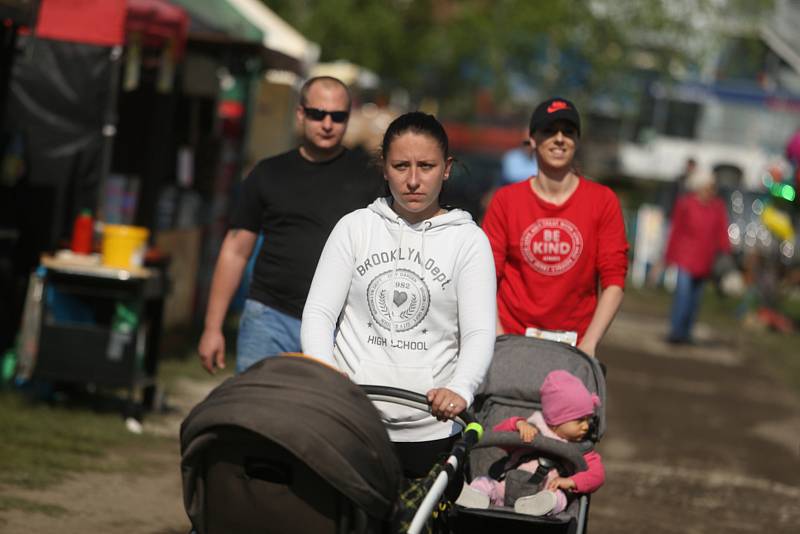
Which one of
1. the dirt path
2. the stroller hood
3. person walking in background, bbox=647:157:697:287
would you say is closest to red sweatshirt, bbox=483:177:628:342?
the stroller hood

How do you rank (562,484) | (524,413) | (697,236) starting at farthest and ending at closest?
(697,236)
(524,413)
(562,484)

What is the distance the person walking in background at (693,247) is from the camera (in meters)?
18.4

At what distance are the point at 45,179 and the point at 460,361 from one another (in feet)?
23.3

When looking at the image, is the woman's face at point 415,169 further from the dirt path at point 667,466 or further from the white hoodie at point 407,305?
the dirt path at point 667,466

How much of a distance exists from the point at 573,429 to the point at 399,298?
1.13 metres

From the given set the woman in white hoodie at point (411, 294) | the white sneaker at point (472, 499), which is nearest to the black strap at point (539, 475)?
the white sneaker at point (472, 499)

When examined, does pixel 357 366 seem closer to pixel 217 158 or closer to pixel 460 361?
pixel 460 361

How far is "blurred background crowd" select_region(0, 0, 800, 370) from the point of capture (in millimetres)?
11047

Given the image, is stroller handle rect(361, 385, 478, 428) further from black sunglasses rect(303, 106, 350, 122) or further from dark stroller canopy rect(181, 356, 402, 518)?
black sunglasses rect(303, 106, 350, 122)

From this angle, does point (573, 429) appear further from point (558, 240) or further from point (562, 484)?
point (558, 240)

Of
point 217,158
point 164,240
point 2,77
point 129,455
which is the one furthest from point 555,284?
point 217,158

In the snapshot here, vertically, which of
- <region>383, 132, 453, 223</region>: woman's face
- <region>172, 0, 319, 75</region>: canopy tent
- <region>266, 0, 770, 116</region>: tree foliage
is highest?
<region>266, 0, 770, 116</region>: tree foliage

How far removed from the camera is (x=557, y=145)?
6449mm

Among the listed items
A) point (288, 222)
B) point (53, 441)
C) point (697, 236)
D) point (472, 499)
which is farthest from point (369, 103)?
point (472, 499)
